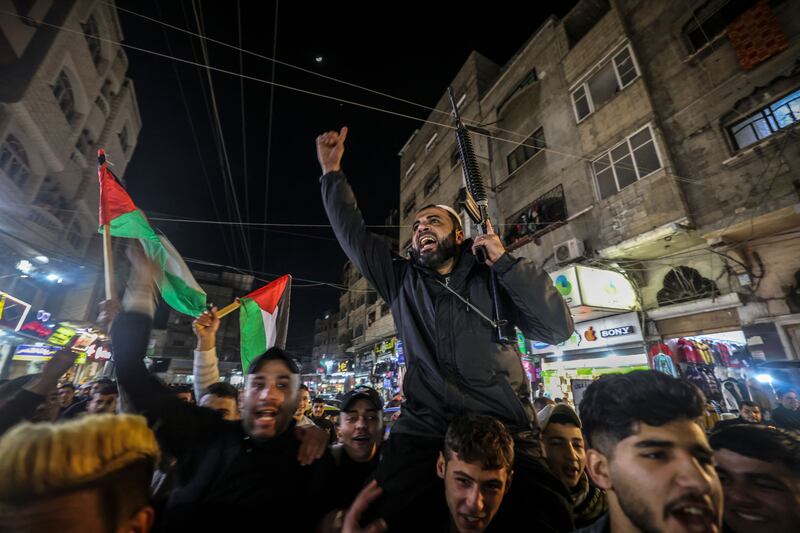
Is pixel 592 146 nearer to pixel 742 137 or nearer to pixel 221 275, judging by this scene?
pixel 742 137

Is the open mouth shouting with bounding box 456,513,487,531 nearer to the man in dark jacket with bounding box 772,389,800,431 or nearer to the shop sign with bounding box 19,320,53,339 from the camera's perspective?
the man in dark jacket with bounding box 772,389,800,431

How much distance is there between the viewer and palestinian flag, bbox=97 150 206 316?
487 cm

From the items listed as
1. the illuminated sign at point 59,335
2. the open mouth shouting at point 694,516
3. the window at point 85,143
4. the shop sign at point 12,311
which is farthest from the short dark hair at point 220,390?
the window at point 85,143

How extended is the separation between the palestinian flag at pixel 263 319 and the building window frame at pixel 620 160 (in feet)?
40.6

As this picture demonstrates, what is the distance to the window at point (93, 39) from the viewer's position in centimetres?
1963

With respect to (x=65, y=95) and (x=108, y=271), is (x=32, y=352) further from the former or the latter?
(x=108, y=271)

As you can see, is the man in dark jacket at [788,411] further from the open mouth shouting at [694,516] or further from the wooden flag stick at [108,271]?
the wooden flag stick at [108,271]

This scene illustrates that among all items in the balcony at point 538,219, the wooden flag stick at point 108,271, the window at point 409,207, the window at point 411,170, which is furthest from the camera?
the window at point 411,170

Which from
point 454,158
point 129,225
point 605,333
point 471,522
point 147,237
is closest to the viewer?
point 471,522

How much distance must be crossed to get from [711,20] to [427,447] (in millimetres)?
16057

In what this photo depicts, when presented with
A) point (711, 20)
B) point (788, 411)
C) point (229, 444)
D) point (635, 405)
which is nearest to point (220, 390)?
point (229, 444)

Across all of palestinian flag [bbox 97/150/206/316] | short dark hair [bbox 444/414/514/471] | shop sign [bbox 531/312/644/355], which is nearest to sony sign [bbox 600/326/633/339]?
shop sign [bbox 531/312/644/355]

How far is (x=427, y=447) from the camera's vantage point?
1940 mm

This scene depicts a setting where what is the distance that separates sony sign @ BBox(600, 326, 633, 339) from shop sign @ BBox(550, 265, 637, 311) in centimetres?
80
